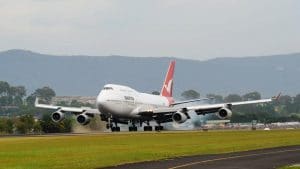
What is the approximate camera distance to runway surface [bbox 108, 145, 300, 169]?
41.7 m

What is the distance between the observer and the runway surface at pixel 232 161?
137 feet

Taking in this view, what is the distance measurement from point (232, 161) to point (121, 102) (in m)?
63.7

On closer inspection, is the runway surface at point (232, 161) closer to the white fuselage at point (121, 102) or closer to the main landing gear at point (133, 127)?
the white fuselage at point (121, 102)

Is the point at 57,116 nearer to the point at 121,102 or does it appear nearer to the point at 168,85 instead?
the point at 121,102

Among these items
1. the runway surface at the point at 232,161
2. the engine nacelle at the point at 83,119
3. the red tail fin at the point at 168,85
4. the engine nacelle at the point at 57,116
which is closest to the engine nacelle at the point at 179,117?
the engine nacelle at the point at 83,119

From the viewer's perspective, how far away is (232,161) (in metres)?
45.7

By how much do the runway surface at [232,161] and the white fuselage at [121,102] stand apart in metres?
53.7

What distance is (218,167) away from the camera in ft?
133

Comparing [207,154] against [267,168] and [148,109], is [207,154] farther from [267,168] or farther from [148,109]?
[148,109]

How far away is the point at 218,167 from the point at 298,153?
47.1 feet

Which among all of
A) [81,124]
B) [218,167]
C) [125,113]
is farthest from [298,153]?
[81,124]

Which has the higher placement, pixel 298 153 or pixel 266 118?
pixel 266 118

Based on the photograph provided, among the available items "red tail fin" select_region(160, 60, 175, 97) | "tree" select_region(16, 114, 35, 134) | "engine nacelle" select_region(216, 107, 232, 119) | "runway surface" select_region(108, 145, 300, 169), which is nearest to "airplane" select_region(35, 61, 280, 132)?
"engine nacelle" select_region(216, 107, 232, 119)

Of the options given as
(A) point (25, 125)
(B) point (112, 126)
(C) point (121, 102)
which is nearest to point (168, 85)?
(B) point (112, 126)
